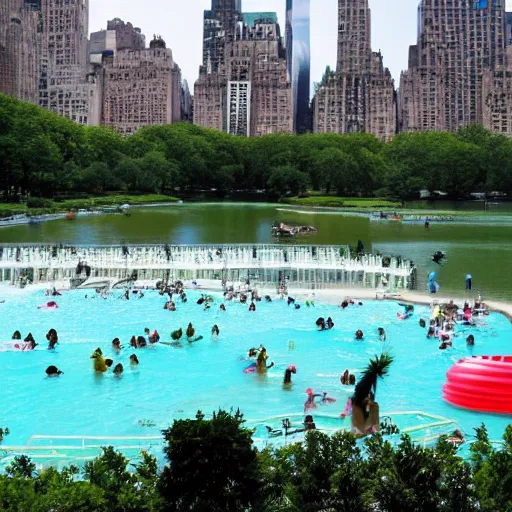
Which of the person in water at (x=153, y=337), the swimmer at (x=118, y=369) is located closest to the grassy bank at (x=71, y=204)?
the person in water at (x=153, y=337)

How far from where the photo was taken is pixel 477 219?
79625mm

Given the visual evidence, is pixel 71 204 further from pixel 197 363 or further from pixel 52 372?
pixel 52 372

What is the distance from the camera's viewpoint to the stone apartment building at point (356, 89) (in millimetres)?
193875

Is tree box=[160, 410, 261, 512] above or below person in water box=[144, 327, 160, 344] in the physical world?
above

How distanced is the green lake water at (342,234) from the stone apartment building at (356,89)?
368 feet

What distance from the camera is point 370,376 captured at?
16.8m

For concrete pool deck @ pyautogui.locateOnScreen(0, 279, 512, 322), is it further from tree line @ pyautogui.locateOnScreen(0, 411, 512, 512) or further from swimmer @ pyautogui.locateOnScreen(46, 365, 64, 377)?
tree line @ pyautogui.locateOnScreen(0, 411, 512, 512)


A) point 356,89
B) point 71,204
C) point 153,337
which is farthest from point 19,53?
point 153,337

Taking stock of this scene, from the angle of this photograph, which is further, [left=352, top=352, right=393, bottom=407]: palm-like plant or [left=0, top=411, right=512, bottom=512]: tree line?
[left=352, top=352, right=393, bottom=407]: palm-like plant

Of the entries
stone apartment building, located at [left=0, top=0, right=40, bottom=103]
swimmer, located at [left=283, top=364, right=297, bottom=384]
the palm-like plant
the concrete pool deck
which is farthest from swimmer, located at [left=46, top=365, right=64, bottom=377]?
stone apartment building, located at [left=0, top=0, right=40, bottom=103]

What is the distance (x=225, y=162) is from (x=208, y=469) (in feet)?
373

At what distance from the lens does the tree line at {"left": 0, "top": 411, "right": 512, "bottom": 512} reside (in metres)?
11.0

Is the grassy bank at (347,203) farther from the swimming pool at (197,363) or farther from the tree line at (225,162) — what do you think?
the swimming pool at (197,363)

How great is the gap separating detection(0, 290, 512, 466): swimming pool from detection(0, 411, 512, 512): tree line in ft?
18.0
